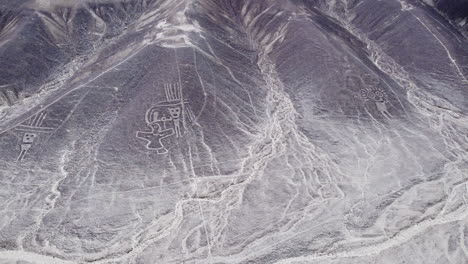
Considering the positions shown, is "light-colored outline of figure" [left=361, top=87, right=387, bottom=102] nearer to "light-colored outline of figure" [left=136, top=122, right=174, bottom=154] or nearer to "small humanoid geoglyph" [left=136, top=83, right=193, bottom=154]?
"small humanoid geoglyph" [left=136, top=83, right=193, bottom=154]

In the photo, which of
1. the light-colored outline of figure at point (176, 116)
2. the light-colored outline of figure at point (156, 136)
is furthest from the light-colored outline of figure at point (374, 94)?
the light-colored outline of figure at point (156, 136)

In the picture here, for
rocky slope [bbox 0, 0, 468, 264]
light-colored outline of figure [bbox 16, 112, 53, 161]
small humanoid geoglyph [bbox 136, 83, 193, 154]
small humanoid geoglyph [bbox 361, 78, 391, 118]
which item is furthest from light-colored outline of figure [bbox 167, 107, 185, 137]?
small humanoid geoglyph [bbox 361, 78, 391, 118]

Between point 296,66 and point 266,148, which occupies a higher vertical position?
point 296,66

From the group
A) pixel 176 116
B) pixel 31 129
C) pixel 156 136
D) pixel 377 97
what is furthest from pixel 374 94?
pixel 31 129

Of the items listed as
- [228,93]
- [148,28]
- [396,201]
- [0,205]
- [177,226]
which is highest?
[148,28]

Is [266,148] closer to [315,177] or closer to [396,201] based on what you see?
[315,177]

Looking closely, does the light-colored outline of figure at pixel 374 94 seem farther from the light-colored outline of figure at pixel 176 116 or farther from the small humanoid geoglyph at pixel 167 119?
the light-colored outline of figure at pixel 176 116

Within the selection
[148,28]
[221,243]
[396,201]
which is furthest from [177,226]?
[148,28]

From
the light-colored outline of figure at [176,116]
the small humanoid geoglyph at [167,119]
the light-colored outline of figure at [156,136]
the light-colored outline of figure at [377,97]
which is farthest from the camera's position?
the light-colored outline of figure at [377,97]
